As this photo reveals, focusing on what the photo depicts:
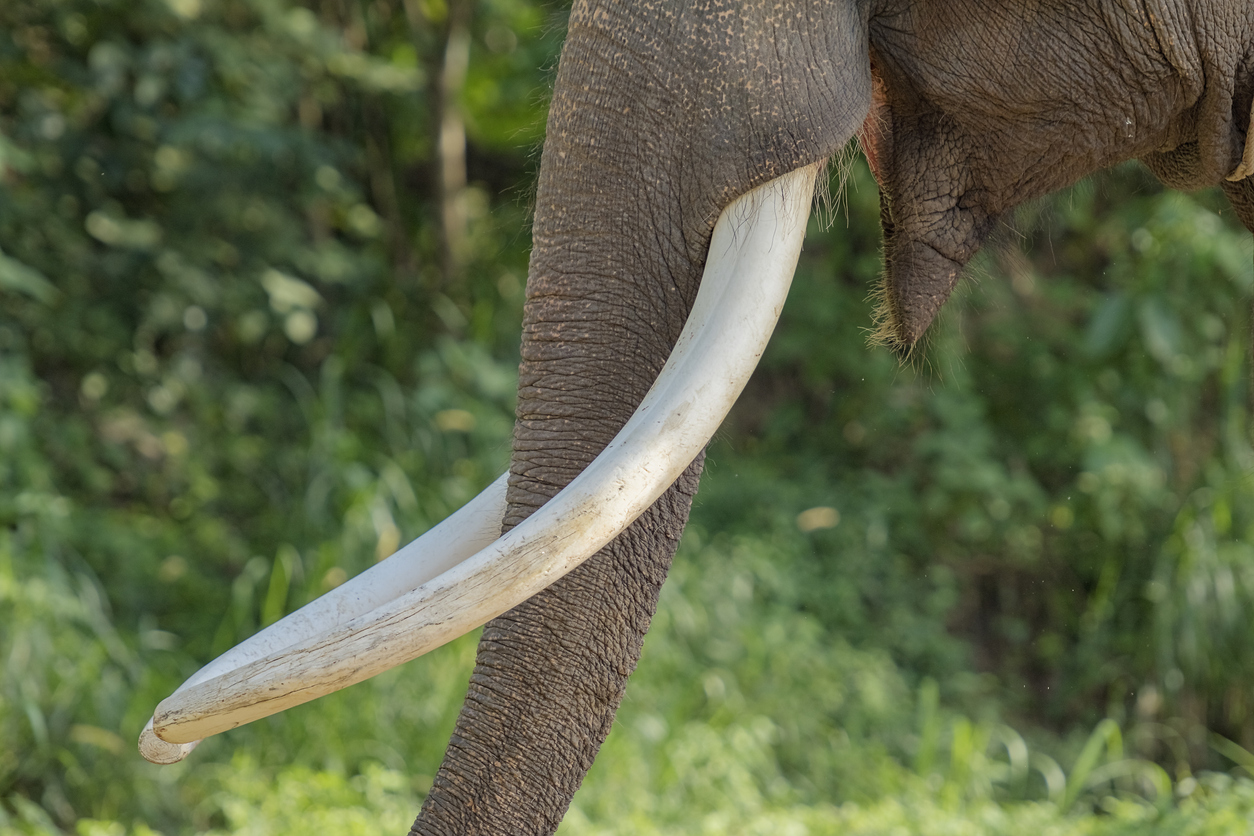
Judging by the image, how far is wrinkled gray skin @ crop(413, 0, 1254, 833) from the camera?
5.17 feet

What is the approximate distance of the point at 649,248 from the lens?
64.1 inches

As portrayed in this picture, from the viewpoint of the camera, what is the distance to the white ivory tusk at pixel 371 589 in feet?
4.82

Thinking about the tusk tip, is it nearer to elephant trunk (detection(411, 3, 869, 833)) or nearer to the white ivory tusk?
the white ivory tusk

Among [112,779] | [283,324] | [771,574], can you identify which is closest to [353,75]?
[283,324]

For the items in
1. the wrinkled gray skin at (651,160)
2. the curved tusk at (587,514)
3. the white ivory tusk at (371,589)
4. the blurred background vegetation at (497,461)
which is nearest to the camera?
the curved tusk at (587,514)

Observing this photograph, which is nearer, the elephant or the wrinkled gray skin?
the elephant

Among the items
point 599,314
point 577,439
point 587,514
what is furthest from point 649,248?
point 587,514

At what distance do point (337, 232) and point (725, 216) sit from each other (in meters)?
5.62

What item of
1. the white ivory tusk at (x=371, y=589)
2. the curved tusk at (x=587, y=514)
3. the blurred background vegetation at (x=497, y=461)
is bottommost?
the blurred background vegetation at (x=497, y=461)

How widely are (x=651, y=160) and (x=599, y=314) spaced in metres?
0.21

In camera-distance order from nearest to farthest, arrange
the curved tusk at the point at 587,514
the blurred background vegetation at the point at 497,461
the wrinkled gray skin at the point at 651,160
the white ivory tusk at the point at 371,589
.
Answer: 1. the curved tusk at the point at 587,514
2. the white ivory tusk at the point at 371,589
3. the wrinkled gray skin at the point at 651,160
4. the blurred background vegetation at the point at 497,461

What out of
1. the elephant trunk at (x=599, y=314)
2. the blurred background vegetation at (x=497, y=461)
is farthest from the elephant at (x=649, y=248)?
the blurred background vegetation at (x=497, y=461)

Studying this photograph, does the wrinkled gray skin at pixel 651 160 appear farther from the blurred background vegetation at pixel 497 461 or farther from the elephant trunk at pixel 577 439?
the blurred background vegetation at pixel 497 461

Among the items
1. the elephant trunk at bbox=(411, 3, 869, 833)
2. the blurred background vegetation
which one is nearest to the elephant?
the elephant trunk at bbox=(411, 3, 869, 833)
